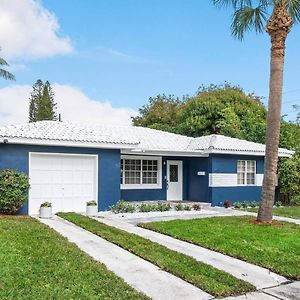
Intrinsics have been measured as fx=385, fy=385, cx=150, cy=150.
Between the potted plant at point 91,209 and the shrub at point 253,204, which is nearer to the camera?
the potted plant at point 91,209

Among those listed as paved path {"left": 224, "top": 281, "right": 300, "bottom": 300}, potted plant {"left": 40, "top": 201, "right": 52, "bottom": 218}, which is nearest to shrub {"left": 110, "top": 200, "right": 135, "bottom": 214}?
potted plant {"left": 40, "top": 201, "right": 52, "bottom": 218}

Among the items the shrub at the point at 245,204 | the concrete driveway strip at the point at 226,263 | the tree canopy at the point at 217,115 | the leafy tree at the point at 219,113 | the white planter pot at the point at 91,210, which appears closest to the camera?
the concrete driveway strip at the point at 226,263

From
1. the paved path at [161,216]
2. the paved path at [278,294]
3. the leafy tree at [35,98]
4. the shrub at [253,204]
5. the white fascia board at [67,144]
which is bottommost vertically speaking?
the shrub at [253,204]

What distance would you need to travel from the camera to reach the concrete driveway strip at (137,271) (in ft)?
19.4

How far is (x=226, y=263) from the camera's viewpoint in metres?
7.75

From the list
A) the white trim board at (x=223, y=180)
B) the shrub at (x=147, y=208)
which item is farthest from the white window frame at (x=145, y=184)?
the shrub at (x=147, y=208)

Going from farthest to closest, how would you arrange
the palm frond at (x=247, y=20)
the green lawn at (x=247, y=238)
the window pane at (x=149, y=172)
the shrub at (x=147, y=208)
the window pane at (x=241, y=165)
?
the window pane at (x=241, y=165)
the window pane at (x=149, y=172)
the shrub at (x=147, y=208)
the palm frond at (x=247, y=20)
the green lawn at (x=247, y=238)

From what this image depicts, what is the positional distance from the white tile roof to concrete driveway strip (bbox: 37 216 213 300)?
16.7ft

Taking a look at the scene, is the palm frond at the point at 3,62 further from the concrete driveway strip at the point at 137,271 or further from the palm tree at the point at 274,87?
the palm tree at the point at 274,87

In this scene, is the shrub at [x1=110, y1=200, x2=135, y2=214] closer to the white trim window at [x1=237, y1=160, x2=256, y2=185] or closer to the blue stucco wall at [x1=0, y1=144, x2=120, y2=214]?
the blue stucco wall at [x1=0, y1=144, x2=120, y2=214]

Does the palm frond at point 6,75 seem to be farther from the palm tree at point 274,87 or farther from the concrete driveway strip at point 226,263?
the concrete driveway strip at point 226,263

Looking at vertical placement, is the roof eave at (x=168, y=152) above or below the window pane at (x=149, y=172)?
above

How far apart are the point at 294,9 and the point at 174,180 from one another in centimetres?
1040

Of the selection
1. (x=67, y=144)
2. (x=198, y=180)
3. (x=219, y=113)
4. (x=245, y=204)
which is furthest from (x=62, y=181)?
(x=219, y=113)
